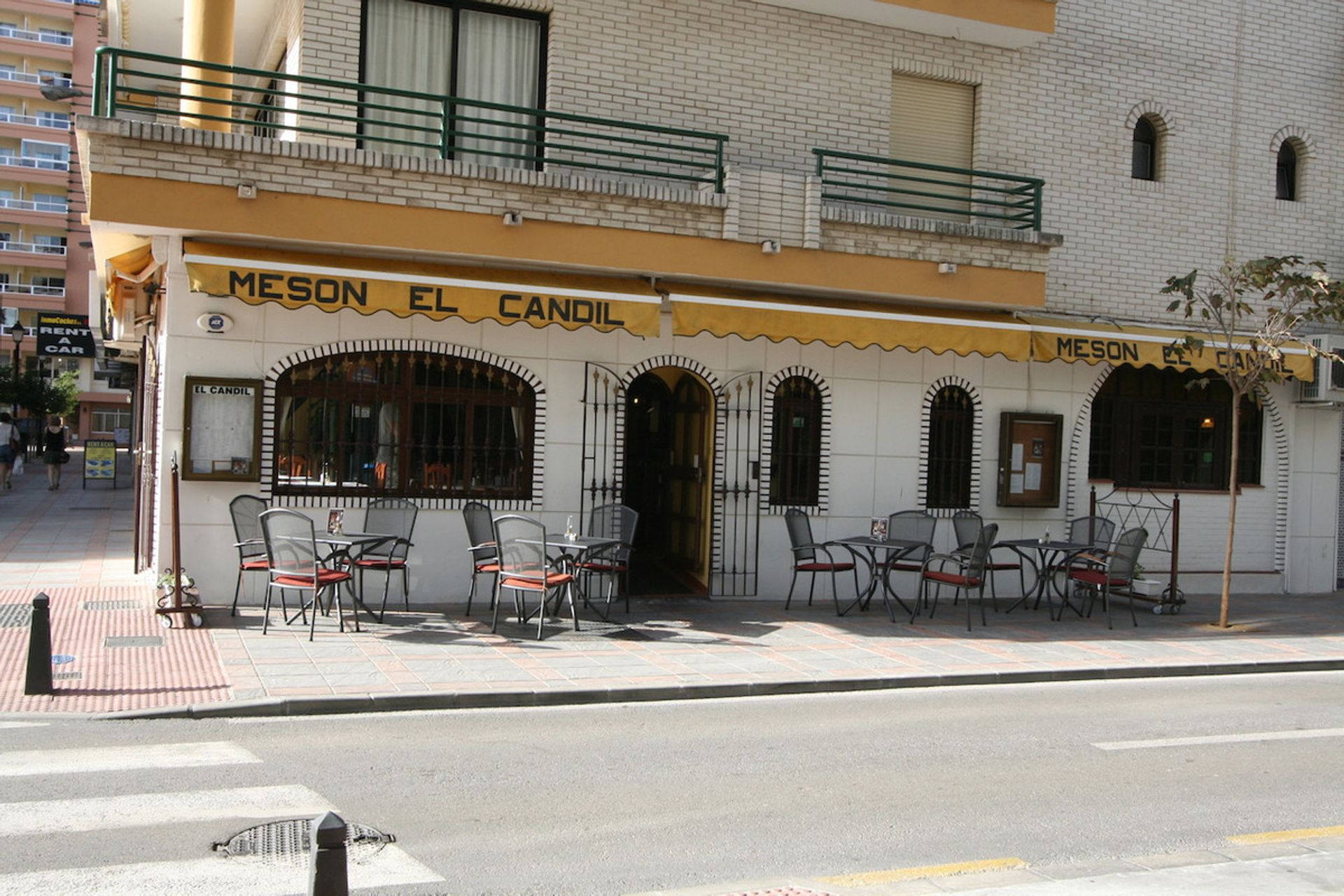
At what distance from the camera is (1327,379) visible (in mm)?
17266

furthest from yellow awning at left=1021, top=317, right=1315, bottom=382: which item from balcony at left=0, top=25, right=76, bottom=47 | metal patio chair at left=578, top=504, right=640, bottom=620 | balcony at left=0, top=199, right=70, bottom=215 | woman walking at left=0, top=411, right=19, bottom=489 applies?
balcony at left=0, top=25, right=76, bottom=47

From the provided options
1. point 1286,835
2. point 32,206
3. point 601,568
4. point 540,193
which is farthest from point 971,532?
point 32,206

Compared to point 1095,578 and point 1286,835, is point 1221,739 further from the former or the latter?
point 1095,578

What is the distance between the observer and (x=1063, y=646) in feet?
41.1

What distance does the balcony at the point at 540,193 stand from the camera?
38.1 ft

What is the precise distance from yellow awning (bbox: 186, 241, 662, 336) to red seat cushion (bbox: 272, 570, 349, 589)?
2.58m

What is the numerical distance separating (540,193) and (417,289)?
1.78 meters

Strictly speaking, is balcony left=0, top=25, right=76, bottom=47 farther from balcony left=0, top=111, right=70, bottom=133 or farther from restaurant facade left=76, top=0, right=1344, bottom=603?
restaurant facade left=76, top=0, right=1344, bottom=603

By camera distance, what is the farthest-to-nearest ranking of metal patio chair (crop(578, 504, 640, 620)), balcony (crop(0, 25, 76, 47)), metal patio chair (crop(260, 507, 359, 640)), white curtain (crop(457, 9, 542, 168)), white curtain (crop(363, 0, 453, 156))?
1. balcony (crop(0, 25, 76, 47))
2. white curtain (crop(457, 9, 542, 168))
3. white curtain (crop(363, 0, 453, 156))
4. metal patio chair (crop(578, 504, 640, 620))
5. metal patio chair (crop(260, 507, 359, 640))

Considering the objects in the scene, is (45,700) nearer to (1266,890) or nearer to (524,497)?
(524,497)

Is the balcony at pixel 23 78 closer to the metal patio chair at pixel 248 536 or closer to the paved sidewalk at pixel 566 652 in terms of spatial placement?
the paved sidewalk at pixel 566 652

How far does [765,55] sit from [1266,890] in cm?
1174

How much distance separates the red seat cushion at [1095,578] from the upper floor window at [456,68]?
7.98 m

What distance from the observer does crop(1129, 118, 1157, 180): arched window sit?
680 inches
